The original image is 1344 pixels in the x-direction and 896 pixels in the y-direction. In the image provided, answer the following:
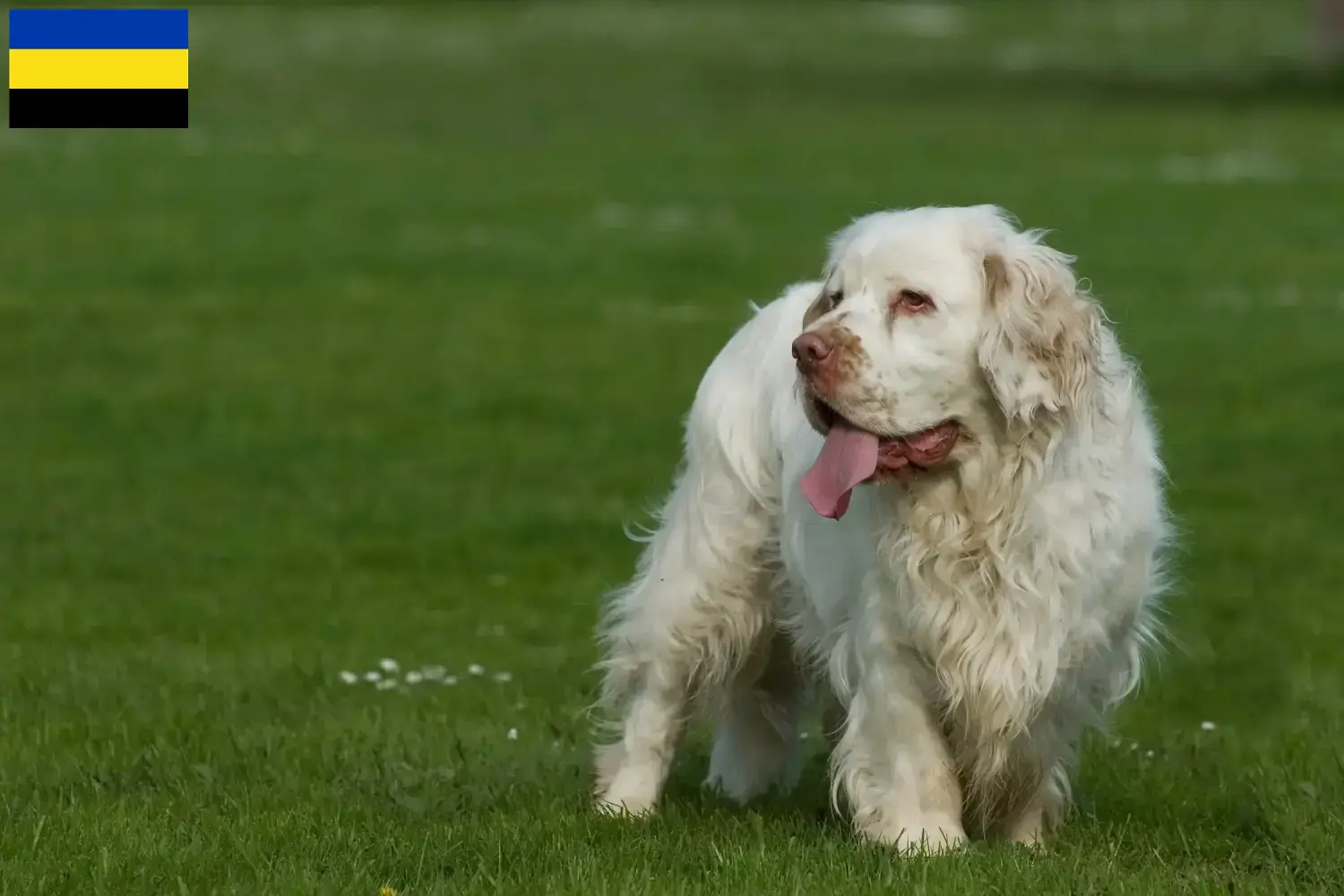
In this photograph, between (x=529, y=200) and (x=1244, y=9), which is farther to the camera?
(x=1244, y=9)

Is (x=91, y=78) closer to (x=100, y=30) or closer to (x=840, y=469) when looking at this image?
(x=100, y=30)

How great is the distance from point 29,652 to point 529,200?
16.5m

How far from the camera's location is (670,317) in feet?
65.8

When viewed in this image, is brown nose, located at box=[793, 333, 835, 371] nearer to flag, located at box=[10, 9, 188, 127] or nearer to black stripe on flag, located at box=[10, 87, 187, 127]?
flag, located at box=[10, 9, 188, 127]

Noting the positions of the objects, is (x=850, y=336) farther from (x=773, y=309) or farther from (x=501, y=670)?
(x=501, y=670)

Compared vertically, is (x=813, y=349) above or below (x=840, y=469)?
above

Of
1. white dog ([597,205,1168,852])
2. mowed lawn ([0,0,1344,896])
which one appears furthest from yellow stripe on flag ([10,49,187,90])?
white dog ([597,205,1168,852])

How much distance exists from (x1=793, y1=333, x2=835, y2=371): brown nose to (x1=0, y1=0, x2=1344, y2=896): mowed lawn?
50.9 inches

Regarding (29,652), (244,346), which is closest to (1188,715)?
(29,652)

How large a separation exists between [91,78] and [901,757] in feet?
77.2

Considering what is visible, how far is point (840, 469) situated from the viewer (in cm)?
621


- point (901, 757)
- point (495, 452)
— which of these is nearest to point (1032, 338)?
point (901, 757)

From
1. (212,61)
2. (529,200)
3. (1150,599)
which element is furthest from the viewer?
(212,61)

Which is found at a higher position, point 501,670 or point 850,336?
point 850,336
